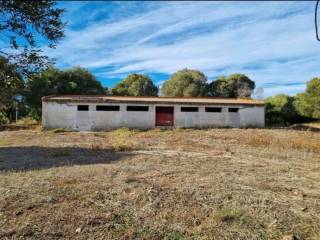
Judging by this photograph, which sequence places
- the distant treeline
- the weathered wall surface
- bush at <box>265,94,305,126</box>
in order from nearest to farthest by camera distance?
the weathered wall surface < the distant treeline < bush at <box>265,94,305,126</box>

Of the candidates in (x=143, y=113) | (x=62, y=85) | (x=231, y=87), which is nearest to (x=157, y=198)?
(x=143, y=113)

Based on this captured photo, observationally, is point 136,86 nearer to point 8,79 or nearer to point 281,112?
point 281,112

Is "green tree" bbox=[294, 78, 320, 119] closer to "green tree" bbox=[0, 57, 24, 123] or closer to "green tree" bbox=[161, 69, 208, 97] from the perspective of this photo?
"green tree" bbox=[161, 69, 208, 97]

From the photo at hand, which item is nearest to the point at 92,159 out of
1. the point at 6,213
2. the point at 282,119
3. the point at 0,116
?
the point at 0,116

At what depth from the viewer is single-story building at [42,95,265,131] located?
98.2 ft

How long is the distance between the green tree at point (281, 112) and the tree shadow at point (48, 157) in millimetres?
29701

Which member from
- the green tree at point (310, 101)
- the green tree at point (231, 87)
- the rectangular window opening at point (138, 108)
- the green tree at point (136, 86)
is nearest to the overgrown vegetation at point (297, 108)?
the green tree at point (310, 101)

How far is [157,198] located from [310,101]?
38865mm

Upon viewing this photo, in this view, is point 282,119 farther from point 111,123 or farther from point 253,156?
point 253,156

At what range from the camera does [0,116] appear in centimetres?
855

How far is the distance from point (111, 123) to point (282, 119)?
22.1m

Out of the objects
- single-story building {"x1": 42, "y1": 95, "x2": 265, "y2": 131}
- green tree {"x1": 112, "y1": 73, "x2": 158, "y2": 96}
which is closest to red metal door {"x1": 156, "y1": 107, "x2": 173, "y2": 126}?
single-story building {"x1": 42, "y1": 95, "x2": 265, "y2": 131}

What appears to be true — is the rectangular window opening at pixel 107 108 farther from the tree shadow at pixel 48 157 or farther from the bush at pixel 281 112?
the bush at pixel 281 112

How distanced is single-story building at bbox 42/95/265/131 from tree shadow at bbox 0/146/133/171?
12568 mm
